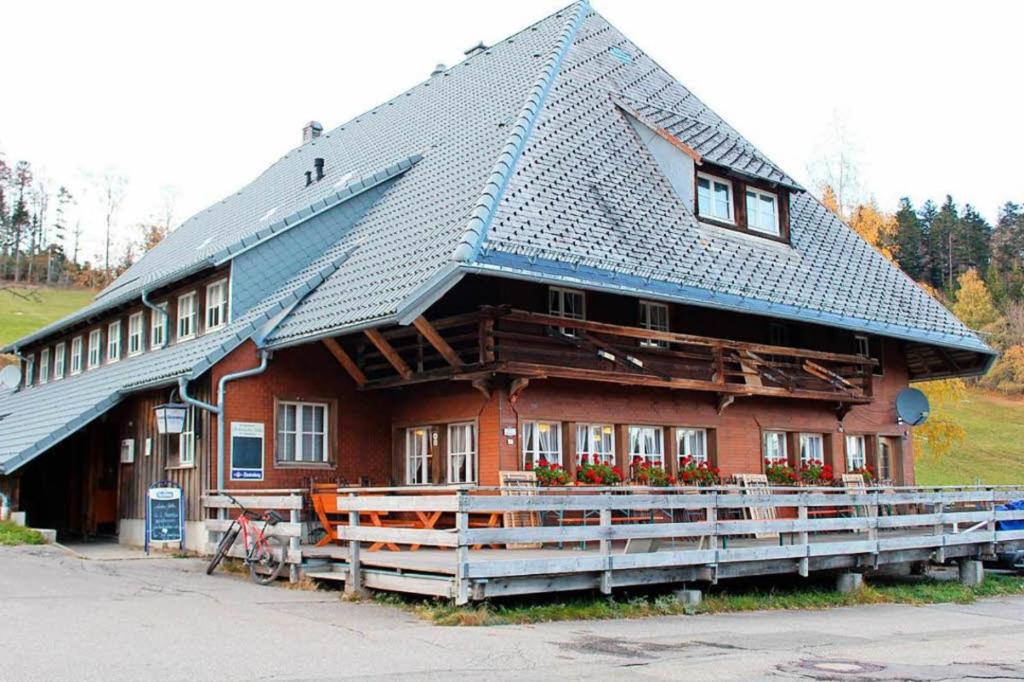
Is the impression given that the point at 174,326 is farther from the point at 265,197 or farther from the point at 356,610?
the point at 356,610

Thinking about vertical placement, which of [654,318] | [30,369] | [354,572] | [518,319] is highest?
[30,369]

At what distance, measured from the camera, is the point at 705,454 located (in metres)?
20.6

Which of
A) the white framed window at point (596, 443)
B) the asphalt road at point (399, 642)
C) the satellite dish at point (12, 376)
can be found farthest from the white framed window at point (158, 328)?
the satellite dish at point (12, 376)

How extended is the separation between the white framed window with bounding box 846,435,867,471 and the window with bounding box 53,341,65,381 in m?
20.9

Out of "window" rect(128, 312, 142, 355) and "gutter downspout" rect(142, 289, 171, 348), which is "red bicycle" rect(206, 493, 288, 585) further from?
"window" rect(128, 312, 142, 355)

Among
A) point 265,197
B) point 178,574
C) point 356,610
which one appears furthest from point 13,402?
point 356,610

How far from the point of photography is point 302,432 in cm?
1914

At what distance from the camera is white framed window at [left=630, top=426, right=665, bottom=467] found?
765 inches

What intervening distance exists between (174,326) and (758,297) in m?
12.0

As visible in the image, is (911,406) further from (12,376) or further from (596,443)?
(12,376)

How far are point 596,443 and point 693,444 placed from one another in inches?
103

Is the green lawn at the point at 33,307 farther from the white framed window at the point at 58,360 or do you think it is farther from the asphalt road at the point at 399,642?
the asphalt road at the point at 399,642

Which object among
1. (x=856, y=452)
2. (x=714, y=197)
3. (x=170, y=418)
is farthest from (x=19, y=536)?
(x=856, y=452)

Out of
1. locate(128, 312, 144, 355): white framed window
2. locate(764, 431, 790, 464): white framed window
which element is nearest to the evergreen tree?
locate(764, 431, 790, 464): white framed window
